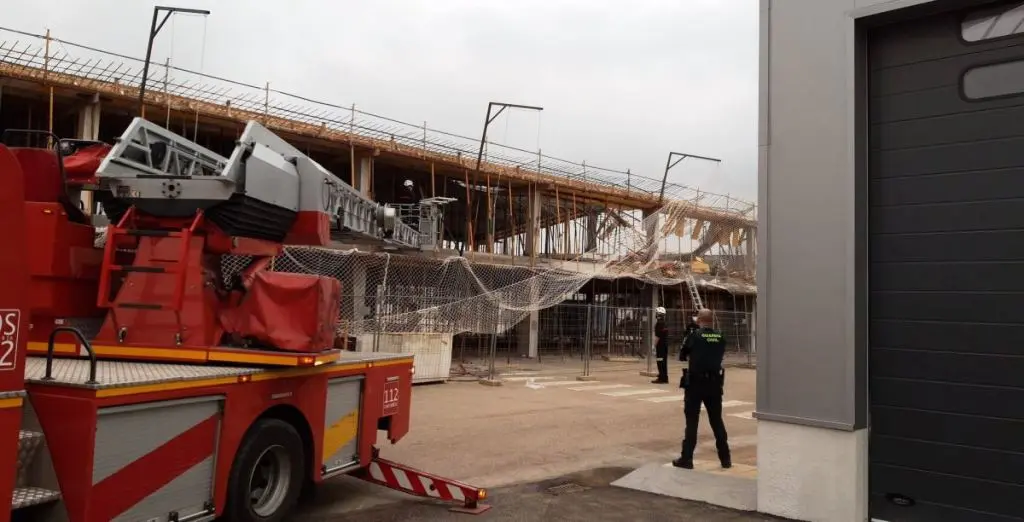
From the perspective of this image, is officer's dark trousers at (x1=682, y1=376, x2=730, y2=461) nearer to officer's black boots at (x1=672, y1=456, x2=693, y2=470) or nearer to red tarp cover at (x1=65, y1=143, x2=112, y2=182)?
officer's black boots at (x1=672, y1=456, x2=693, y2=470)

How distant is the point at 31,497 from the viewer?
12.6ft

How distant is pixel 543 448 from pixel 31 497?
6970 millimetres

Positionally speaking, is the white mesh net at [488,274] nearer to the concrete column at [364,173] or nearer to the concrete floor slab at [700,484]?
the concrete column at [364,173]

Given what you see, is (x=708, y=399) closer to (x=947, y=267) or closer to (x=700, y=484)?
(x=700, y=484)

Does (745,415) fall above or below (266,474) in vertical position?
below

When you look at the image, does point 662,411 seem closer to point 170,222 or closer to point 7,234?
point 170,222

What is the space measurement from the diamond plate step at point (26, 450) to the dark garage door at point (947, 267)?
593cm

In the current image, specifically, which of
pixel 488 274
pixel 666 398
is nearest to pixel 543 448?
pixel 666 398

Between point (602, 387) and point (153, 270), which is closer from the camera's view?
Answer: point (153, 270)

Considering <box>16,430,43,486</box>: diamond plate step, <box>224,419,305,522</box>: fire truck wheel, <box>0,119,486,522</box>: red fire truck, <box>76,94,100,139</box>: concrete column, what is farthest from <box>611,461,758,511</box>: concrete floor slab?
<box>76,94,100,139</box>: concrete column

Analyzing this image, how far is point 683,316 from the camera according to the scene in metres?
29.3

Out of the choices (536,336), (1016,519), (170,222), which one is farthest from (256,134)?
(536,336)

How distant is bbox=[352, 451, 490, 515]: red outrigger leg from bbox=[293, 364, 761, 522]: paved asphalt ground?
0.13m

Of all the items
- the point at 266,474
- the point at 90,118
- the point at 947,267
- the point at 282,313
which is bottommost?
the point at 266,474
